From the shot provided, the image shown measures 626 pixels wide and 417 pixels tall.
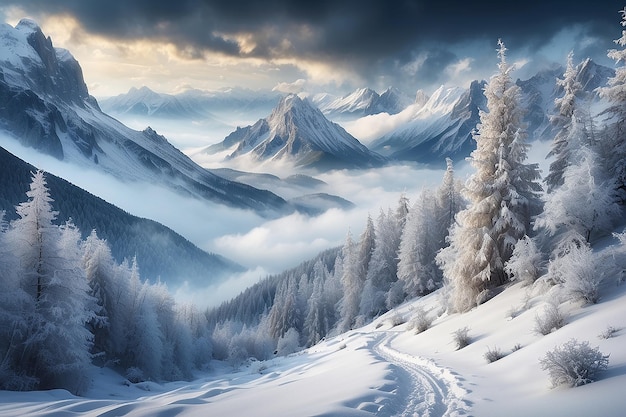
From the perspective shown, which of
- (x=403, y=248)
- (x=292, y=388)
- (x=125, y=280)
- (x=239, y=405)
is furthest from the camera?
(x=403, y=248)

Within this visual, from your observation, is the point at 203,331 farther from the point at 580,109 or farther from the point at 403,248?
the point at 580,109

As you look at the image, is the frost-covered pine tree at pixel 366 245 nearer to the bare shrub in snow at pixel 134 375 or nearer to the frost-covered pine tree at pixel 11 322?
the bare shrub in snow at pixel 134 375

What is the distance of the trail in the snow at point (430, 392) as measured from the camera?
8635mm

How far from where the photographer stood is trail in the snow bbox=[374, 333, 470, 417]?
28.3ft

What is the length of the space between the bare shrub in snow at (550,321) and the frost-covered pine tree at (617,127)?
36.5ft

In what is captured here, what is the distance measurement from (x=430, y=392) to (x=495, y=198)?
16180mm

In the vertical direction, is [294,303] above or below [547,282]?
above

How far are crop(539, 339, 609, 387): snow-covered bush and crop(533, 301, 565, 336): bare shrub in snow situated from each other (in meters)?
4.14

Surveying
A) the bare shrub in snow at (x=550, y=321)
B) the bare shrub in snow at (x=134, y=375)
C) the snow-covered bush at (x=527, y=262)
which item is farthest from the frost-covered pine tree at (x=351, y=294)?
the bare shrub in snow at (x=550, y=321)

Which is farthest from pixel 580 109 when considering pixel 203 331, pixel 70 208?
pixel 70 208

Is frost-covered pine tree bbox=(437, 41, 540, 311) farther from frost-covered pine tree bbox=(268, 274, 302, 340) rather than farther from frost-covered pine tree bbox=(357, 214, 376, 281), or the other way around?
frost-covered pine tree bbox=(268, 274, 302, 340)

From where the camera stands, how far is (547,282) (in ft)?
55.5

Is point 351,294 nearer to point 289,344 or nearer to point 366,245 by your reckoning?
point 366,245

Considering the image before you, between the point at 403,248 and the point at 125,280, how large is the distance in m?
30.0
